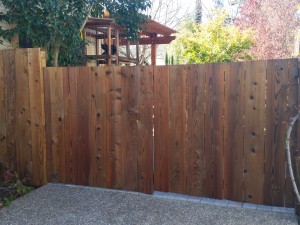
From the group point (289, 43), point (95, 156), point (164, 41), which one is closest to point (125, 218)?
point (95, 156)

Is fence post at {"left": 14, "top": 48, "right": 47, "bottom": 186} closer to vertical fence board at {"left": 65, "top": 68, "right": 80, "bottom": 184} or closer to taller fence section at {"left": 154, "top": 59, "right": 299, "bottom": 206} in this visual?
vertical fence board at {"left": 65, "top": 68, "right": 80, "bottom": 184}

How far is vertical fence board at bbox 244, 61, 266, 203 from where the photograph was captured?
11.4 feet

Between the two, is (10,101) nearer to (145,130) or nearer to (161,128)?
(145,130)

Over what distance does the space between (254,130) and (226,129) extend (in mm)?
299

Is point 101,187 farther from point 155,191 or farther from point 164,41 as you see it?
point 164,41

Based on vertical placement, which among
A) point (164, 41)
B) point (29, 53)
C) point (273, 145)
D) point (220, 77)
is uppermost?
point (164, 41)

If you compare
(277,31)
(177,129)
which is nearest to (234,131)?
(177,129)

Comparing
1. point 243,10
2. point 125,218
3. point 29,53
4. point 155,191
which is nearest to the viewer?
point 125,218

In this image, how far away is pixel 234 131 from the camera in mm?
3625

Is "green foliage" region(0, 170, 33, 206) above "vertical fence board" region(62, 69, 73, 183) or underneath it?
underneath

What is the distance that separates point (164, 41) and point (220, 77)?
812cm

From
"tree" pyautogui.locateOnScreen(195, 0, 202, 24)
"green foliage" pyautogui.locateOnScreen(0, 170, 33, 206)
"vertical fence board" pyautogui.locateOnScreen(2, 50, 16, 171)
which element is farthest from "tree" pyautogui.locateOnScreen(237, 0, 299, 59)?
"green foliage" pyautogui.locateOnScreen(0, 170, 33, 206)

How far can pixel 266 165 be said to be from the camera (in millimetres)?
3529

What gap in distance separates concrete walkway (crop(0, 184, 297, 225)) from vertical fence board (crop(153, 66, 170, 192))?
0.72 ft
